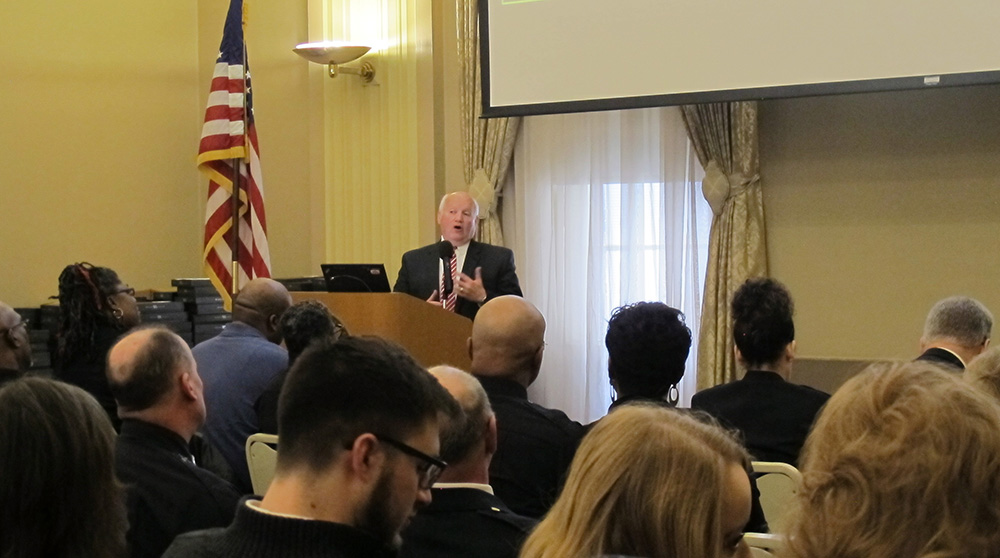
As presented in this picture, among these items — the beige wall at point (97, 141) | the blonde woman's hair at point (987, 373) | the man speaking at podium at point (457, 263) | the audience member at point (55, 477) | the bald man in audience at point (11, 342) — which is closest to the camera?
the audience member at point (55, 477)

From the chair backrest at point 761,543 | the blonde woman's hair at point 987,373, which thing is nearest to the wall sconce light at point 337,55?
the blonde woman's hair at point 987,373

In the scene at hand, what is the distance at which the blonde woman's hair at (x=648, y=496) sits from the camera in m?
1.32

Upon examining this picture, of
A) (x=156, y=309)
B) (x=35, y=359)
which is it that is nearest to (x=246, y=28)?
(x=156, y=309)

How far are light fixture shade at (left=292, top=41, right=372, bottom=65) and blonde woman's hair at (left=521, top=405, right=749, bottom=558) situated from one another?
6.35 m

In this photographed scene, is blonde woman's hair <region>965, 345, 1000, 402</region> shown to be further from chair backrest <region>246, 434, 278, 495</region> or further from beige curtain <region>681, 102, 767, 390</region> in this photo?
beige curtain <region>681, 102, 767, 390</region>

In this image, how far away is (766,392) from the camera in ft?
10.2

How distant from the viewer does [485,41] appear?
6.58 meters

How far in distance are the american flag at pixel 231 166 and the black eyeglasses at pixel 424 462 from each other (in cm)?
594

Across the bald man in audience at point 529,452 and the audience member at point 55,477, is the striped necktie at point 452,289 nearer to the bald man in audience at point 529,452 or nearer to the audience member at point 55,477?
the bald man in audience at point 529,452

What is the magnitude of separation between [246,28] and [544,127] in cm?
250

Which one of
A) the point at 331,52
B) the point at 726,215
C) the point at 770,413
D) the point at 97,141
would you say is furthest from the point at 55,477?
the point at 97,141

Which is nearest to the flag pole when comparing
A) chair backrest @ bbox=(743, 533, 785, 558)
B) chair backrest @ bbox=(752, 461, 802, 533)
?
chair backrest @ bbox=(752, 461, 802, 533)

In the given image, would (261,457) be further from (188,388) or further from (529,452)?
(529,452)

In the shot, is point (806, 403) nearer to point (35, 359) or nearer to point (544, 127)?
point (544, 127)
